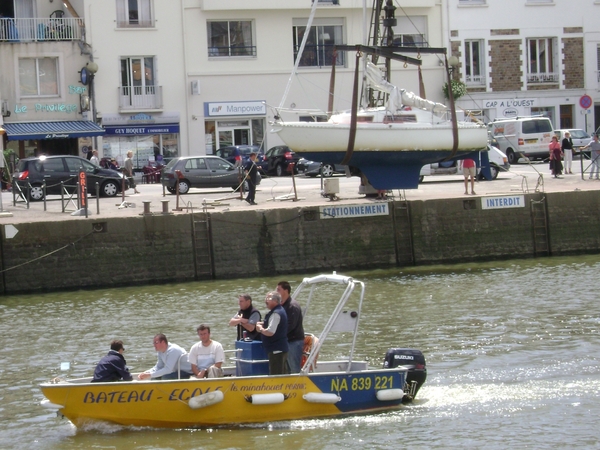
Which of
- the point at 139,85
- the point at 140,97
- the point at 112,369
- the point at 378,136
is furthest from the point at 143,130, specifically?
the point at 112,369

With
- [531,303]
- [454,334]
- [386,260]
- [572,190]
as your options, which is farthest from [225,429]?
[572,190]

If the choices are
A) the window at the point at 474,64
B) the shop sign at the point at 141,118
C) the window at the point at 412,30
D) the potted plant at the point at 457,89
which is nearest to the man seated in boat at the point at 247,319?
the shop sign at the point at 141,118

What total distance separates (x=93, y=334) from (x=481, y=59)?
3365 centimetres

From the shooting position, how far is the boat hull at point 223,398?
12289 mm

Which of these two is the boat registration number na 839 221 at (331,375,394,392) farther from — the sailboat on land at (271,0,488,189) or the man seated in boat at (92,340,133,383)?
the sailboat on land at (271,0,488,189)

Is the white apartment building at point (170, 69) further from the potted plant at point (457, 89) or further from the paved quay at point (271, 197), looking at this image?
the paved quay at point (271, 197)

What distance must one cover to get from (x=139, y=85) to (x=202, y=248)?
2153 centimetres

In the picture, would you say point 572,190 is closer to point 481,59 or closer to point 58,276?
point 58,276

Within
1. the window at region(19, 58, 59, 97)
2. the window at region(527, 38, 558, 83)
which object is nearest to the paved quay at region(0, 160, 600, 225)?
the window at region(19, 58, 59, 97)

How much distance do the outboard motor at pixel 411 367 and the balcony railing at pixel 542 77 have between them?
1478 inches

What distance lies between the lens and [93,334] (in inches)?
733

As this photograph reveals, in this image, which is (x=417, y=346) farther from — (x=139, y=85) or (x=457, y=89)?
(x=457, y=89)

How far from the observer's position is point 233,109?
45125mm

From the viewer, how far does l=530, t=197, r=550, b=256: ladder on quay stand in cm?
2683
